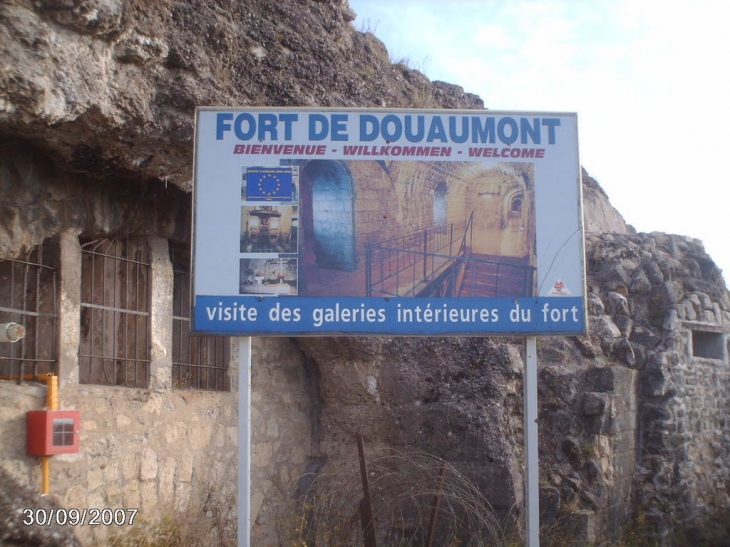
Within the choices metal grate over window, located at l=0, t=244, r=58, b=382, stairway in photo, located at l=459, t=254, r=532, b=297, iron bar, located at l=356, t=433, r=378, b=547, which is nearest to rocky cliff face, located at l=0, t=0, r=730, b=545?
metal grate over window, located at l=0, t=244, r=58, b=382

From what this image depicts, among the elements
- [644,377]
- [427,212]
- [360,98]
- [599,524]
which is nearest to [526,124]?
[427,212]

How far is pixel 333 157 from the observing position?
5.28 metres

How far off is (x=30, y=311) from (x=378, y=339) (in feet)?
9.77

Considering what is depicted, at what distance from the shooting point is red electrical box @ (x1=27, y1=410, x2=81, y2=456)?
4.61 meters

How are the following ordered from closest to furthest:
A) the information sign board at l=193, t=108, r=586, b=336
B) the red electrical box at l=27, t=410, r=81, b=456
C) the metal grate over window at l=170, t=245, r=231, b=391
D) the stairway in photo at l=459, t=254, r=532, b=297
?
the red electrical box at l=27, t=410, r=81, b=456
the information sign board at l=193, t=108, r=586, b=336
the stairway in photo at l=459, t=254, r=532, b=297
the metal grate over window at l=170, t=245, r=231, b=391

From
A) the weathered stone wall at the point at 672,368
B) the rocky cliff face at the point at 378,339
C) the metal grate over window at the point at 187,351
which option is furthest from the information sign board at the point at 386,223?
the weathered stone wall at the point at 672,368

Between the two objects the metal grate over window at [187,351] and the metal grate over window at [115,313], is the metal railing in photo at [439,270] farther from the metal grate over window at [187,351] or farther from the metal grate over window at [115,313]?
the metal grate over window at [187,351]

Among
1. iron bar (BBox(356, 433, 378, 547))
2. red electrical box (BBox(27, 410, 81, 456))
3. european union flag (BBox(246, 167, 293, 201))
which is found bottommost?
iron bar (BBox(356, 433, 378, 547))

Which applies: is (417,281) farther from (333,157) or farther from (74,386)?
(74,386)

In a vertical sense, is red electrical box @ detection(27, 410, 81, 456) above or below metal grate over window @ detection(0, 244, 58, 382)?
below

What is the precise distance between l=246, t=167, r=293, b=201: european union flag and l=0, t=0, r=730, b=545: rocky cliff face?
0.57 meters
